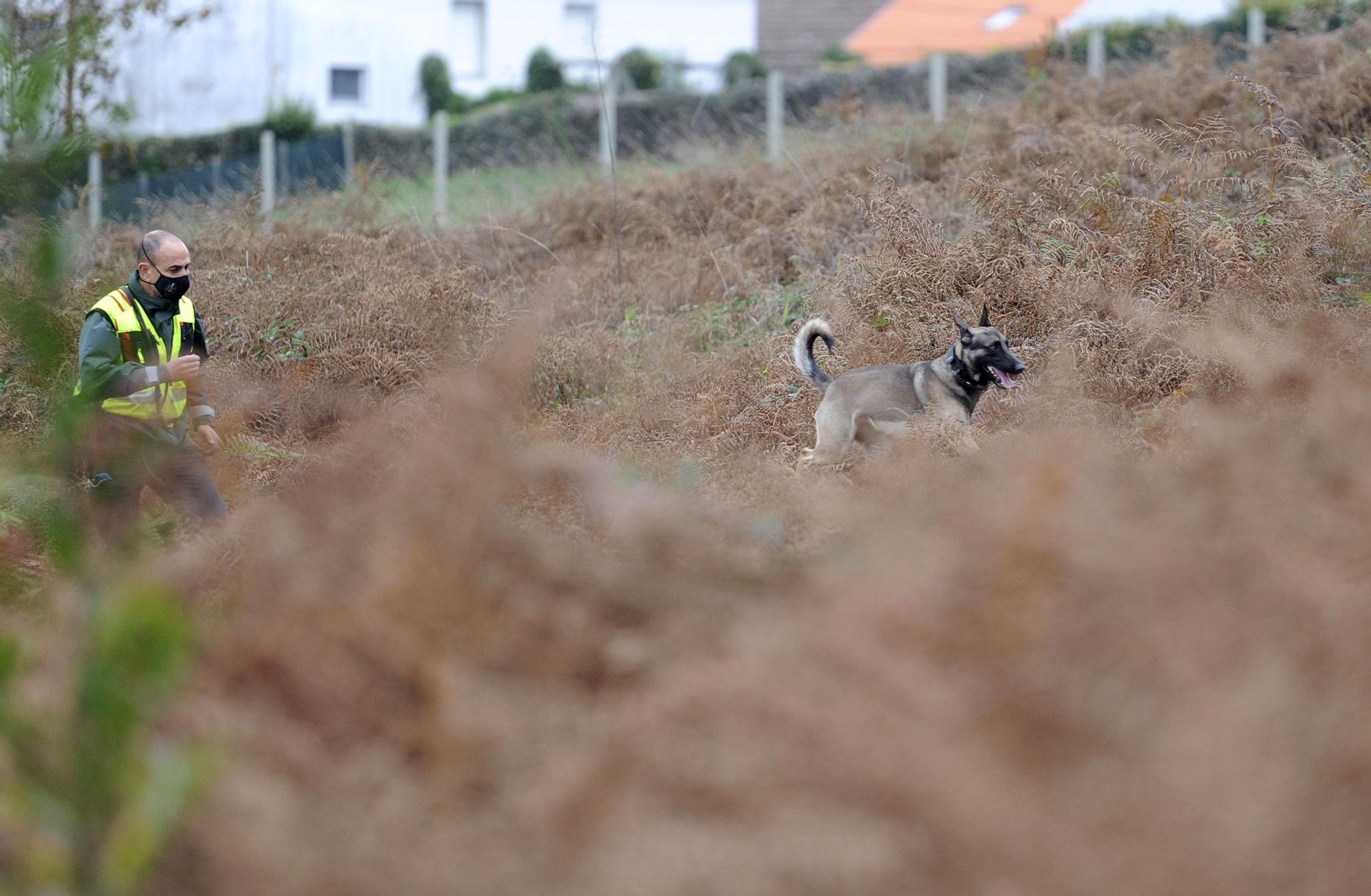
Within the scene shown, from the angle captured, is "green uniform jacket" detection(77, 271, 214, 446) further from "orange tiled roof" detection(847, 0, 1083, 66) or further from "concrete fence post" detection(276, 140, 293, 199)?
"orange tiled roof" detection(847, 0, 1083, 66)

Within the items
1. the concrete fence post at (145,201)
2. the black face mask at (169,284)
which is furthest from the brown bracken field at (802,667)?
the concrete fence post at (145,201)

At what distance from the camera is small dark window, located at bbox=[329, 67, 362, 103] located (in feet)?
107

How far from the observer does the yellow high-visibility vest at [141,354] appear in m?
6.12

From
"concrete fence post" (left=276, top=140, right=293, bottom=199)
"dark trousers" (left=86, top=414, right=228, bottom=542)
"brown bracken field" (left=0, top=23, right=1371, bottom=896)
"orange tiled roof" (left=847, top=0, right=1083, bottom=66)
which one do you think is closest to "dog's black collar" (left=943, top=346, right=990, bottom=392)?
"brown bracken field" (left=0, top=23, right=1371, bottom=896)

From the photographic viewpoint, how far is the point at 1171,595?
278cm

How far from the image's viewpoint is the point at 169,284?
6.34 metres

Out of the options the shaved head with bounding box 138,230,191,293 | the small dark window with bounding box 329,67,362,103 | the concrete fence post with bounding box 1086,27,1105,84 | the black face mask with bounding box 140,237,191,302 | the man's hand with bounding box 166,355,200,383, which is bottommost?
the man's hand with bounding box 166,355,200,383

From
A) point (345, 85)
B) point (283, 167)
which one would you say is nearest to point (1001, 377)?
point (283, 167)

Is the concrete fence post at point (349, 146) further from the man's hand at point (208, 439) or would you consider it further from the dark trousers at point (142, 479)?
the dark trousers at point (142, 479)

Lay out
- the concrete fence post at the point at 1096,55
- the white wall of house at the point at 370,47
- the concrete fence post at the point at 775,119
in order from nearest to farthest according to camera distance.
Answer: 1. the concrete fence post at the point at 775,119
2. the concrete fence post at the point at 1096,55
3. the white wall of house at the point at 370,47

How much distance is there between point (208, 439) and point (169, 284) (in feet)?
2.72

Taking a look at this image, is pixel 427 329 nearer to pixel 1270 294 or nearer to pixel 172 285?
pixel 172 285

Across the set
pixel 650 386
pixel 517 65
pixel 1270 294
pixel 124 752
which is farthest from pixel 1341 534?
pixel 517 65

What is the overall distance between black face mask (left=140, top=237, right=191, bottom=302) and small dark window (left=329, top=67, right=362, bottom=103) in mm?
28125
